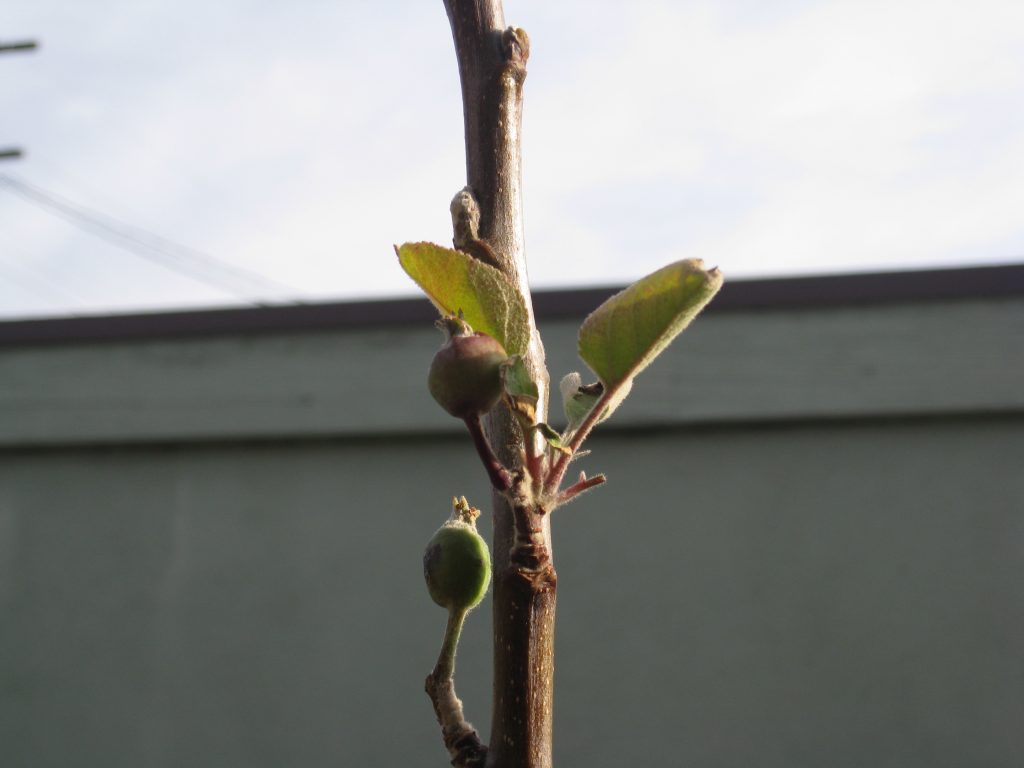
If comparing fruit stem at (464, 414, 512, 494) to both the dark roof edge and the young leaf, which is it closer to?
the young leaf

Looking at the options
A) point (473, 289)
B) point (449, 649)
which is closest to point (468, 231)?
point (473, 289)

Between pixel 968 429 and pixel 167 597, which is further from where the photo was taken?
pixel 167 597

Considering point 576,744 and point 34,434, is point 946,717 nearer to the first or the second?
point 576,744

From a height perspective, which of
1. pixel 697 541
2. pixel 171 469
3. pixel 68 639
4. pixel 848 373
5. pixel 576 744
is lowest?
pixel 576 744

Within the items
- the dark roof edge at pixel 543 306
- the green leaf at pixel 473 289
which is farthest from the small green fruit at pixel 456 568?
the dark roof edge at pixel 543 306

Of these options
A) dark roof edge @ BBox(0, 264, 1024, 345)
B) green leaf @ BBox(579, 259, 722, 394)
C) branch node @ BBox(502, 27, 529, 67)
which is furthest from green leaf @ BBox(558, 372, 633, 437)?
dark roof edge @ BBox(0, 264, 1024, 345)

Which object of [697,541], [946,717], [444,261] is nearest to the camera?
[444,261]

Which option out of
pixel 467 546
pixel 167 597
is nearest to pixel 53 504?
pixel 167 597
